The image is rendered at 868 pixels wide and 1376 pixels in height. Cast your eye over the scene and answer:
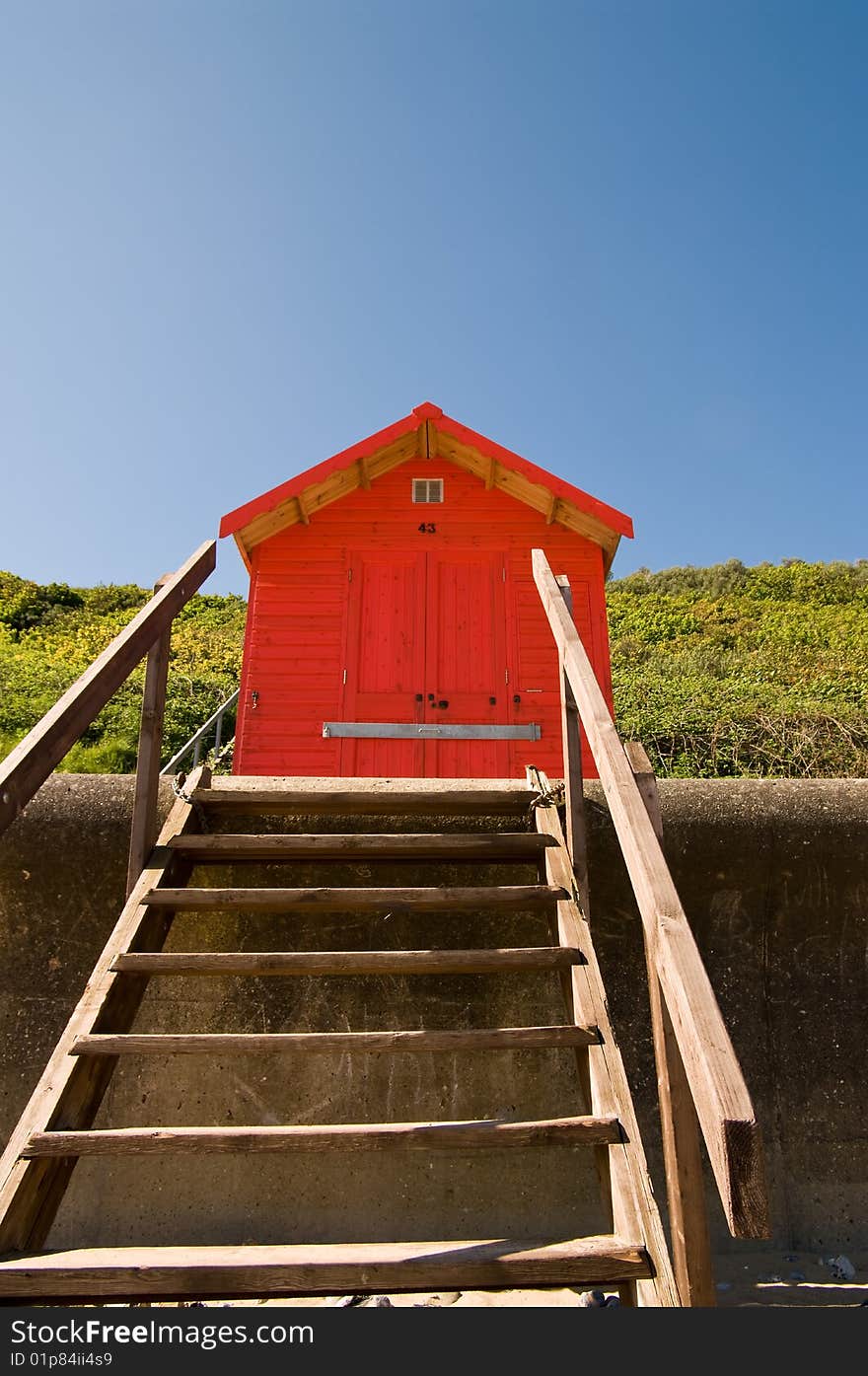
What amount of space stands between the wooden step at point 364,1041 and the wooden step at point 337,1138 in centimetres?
26

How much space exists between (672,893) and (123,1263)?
1508 mm

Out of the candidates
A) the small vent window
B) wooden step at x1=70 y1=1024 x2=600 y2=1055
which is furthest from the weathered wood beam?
the small vent window

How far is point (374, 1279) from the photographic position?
1.76m

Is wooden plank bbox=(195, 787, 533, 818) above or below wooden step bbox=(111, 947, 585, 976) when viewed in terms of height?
above

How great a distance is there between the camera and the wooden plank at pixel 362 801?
3449mm

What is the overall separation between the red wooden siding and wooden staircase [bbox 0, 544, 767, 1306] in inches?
120

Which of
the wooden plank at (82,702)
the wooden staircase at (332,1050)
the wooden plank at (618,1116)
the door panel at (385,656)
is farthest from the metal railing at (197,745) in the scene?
the wooden plank at (618,1116)

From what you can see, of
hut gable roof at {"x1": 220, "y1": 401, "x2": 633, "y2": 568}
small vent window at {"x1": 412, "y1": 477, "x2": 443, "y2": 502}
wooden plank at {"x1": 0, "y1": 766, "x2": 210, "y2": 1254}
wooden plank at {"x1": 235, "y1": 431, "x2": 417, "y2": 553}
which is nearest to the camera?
wooden plank at {"x1": 0, "y1": 766, "x2": 210, "y2": 1254}

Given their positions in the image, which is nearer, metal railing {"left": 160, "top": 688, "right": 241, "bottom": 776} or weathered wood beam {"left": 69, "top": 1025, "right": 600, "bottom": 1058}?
weathered wood beam {"left": 69, "top": 1025, "right": 600, "bottom": 1058}

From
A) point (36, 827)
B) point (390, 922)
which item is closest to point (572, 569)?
point (390, 922)

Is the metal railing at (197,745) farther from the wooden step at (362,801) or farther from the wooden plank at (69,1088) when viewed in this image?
the wooden plank at (69,1088)

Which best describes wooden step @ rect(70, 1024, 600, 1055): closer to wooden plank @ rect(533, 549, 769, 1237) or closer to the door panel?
wooden plank @ rect(533, 549, 769, 1237)

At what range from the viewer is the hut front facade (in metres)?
6.80

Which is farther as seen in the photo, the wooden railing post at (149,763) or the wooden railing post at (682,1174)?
the wooden railing post at (149,763)
